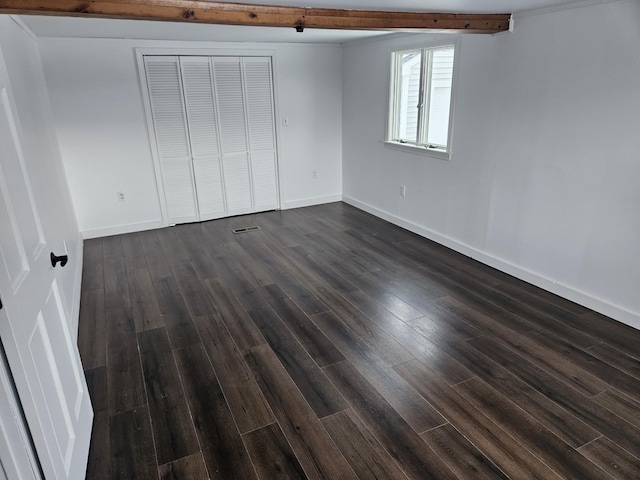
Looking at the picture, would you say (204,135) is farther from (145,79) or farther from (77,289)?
(77,289)

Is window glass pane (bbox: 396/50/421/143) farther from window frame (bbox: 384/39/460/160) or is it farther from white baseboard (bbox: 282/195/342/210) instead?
white baseboard (bbox: 282/195/342/210)

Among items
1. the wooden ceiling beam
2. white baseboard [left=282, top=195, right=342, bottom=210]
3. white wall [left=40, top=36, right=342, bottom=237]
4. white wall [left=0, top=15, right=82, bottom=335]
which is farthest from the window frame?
white wall [left=0, top=15, right=82, bottom=335]

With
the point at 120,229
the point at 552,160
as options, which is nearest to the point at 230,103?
the point at 120,229

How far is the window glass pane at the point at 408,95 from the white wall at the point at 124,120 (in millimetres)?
1213

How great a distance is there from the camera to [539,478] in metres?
1.80

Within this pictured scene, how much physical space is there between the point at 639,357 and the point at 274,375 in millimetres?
2198

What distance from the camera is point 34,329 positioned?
1.50 metres

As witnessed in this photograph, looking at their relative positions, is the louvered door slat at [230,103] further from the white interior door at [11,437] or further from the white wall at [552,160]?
the white interior door at [11,437]

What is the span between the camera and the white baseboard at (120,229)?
15.9 feet

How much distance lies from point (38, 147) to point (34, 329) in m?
2.02

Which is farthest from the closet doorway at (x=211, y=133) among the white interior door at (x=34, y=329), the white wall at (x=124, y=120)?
the white interior door at (x=34, y=329)

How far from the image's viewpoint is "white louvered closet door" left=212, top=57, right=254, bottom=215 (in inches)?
200

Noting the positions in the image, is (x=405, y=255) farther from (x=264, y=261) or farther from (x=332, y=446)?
(x=332, y=446)

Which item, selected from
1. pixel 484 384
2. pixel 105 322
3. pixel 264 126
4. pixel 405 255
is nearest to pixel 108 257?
pixel 105 322
